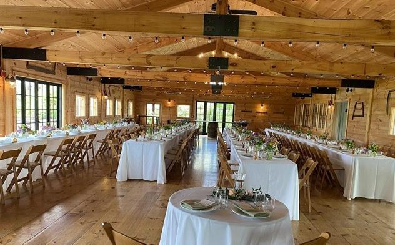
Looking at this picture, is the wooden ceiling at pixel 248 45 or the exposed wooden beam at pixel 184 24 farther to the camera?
the wooden ceiling at pixel 248 45

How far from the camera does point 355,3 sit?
220 inches

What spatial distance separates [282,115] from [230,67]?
12010 mm

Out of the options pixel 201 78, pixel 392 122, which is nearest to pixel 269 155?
pixel 392 122

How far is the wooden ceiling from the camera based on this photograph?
18.8ft

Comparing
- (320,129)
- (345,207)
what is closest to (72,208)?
(345,207)

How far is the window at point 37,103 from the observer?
25.3ft

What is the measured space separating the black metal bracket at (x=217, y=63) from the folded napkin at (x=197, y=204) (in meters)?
5.26

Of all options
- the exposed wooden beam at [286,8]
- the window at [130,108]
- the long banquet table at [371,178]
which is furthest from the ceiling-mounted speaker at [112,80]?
the long banquet table at [371,178]

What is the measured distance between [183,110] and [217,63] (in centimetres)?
1130

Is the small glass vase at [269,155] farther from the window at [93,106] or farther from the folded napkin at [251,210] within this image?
the window at [93,106]

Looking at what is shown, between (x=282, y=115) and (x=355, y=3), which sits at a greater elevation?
(x=355, y=3)

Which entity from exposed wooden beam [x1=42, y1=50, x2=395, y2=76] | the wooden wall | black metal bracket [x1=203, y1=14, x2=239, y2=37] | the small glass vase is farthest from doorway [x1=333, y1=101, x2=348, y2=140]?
black metal bracket [x1=203, y1=14, x2=239, y2=37]

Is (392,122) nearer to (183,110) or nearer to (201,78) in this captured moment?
(201,78)

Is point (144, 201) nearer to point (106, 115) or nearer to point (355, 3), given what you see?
point (355, 3)
